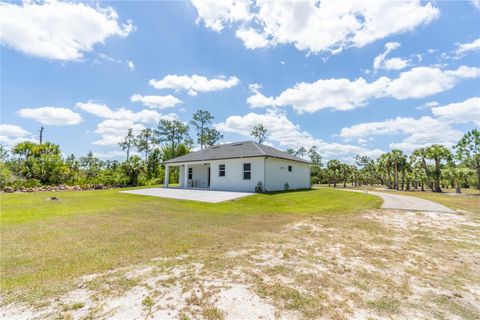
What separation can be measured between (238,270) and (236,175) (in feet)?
45.9

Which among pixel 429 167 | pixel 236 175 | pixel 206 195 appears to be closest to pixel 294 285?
pixel 206 195

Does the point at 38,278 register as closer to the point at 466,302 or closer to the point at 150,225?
the point at 150,225

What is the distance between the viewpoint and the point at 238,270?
3.58 metres

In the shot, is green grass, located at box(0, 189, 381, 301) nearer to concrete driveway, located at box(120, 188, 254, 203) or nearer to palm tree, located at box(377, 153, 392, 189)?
concrete driveway, located at box(120, 188, 254, 203)

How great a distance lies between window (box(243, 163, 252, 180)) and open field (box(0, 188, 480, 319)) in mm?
9957

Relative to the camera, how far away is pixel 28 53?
11.3m

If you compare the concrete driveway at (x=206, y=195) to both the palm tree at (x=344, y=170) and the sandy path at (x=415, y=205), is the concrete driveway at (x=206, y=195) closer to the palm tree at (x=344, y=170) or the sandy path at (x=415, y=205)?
the sandy path at (x=415, y=205)

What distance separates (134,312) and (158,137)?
39.0m

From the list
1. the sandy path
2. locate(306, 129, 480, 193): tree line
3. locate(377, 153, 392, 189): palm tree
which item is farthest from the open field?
locate(377, 153, 392, 189): palm tree

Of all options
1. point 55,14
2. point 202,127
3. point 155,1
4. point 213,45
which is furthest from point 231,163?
point 202,127

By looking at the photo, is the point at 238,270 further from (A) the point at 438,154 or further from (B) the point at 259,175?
(A) the point at 438,154

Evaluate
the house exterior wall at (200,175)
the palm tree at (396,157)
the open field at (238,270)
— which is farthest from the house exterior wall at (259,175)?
the palm tree at (396,157)

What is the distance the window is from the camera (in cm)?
1694

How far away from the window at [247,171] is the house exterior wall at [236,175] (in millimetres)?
215
